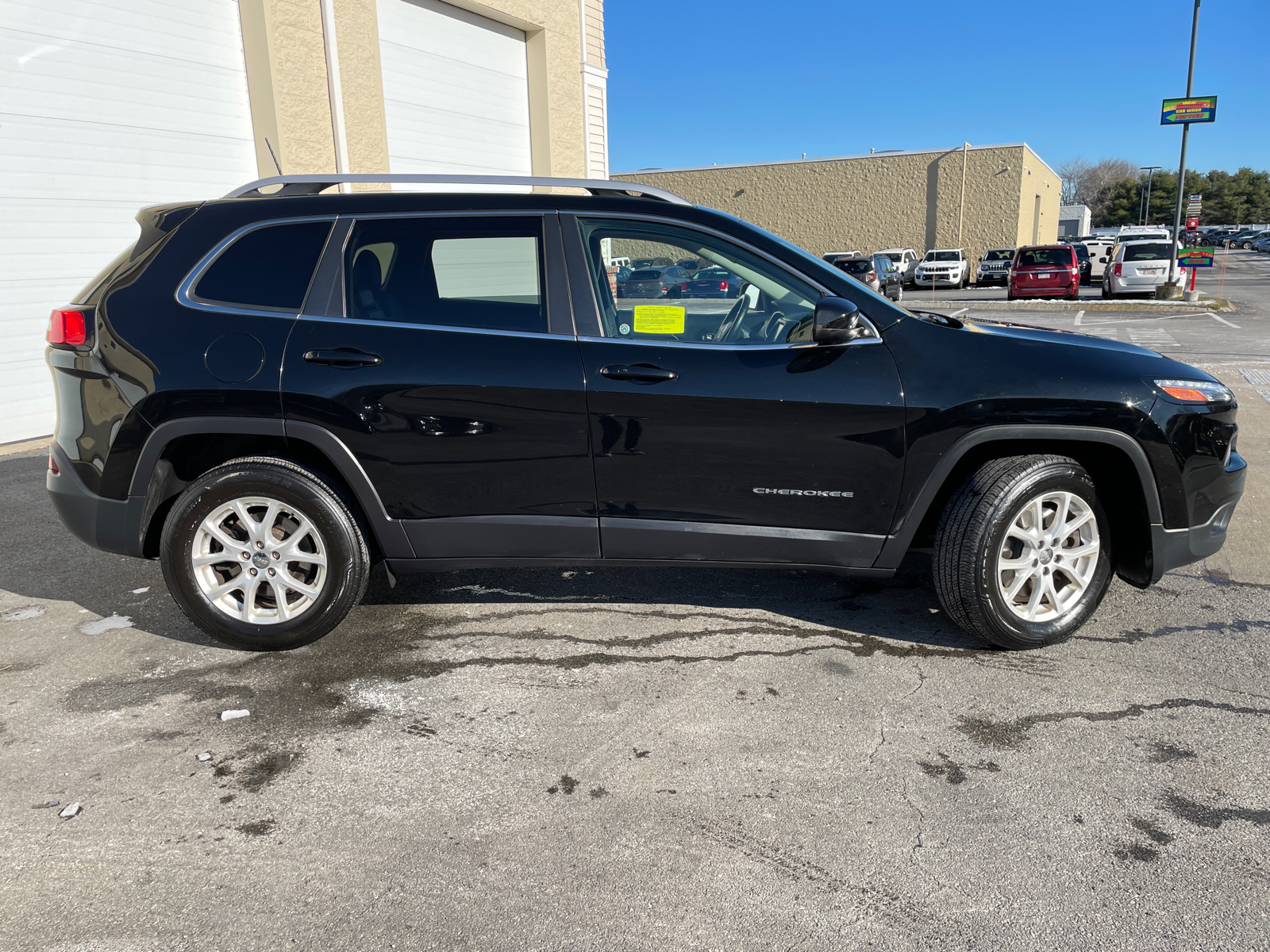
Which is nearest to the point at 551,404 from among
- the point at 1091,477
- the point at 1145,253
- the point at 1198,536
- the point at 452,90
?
the point at 1091,477

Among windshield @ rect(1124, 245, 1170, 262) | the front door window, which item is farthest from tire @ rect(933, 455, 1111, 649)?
windshield @ rect(1124, 245, 1170, 262)

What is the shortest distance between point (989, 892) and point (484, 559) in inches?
87.0

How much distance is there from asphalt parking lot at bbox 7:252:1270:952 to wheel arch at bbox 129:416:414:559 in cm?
52

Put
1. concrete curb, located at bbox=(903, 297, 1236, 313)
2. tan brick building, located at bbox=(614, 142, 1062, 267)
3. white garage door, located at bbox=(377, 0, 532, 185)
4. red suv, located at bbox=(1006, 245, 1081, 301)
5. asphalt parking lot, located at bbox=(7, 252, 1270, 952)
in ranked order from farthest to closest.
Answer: tan brick building, located at bbox=(614, 142, 1062, 267) < red suv, located at bbox=(1006, 245, 1081, 301) < concrete curb, located at bbox=(903, 297, 1236, 313) < white garage door, located at bbox=(377, 0, 532, 185) < asphalt parking lot, located at bbox=(7, 252, 1270, 952)

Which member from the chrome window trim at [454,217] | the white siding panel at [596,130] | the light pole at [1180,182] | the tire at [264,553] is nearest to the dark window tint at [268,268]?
the chrome window trim at [454,217]

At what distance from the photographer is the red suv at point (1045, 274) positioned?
25.8 meters

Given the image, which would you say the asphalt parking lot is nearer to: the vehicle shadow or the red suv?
the vehicle shadow

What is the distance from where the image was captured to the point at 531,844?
8.41ft

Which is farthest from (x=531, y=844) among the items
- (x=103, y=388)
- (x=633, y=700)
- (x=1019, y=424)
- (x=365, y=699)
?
(x=103, y=388)

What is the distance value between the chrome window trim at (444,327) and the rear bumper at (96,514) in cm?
106

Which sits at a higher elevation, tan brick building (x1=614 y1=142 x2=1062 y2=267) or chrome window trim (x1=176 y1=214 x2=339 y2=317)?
tan brick building (x1=614 y1=142 x2=1062 y2=267)

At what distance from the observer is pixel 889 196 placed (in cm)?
4497

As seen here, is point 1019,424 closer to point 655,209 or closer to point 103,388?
point 655,209

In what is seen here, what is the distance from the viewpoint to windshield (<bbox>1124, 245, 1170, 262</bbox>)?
25266 millimetres
